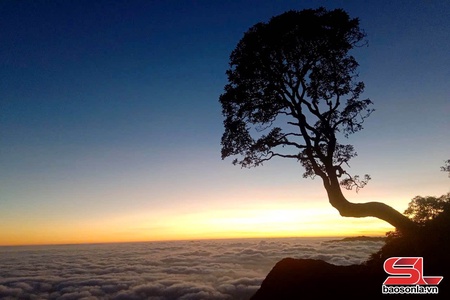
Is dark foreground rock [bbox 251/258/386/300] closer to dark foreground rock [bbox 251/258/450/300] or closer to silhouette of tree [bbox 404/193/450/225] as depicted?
dark foreground rock [bbox 251/258/450/300]

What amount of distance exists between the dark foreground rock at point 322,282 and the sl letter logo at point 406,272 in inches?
14.7

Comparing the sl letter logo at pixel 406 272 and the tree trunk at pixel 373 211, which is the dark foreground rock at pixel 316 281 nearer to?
the sl letter logo at pixel 406 272

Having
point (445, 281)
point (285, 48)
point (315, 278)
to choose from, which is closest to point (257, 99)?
point (285, 48)

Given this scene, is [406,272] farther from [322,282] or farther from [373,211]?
[322,282]

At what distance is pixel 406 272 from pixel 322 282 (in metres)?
4.43

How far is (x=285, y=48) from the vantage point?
19078 mm

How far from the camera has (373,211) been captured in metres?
17.6

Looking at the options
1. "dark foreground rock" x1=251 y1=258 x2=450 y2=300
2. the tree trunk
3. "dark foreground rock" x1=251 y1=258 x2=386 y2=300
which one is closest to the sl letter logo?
"dark foreground rock" x1=251 y1=258 x2=450 y2=300

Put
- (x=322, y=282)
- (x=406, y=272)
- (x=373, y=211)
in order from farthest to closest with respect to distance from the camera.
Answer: (x=322, y=282) < (x=373, y=211) < (x=406, y=272)

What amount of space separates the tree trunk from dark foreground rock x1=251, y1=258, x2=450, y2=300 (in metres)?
2.63

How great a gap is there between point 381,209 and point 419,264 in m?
3.18

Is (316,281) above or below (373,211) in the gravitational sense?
below

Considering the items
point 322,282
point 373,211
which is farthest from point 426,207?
point 322,282

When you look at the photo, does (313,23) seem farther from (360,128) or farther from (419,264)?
(419,264)
